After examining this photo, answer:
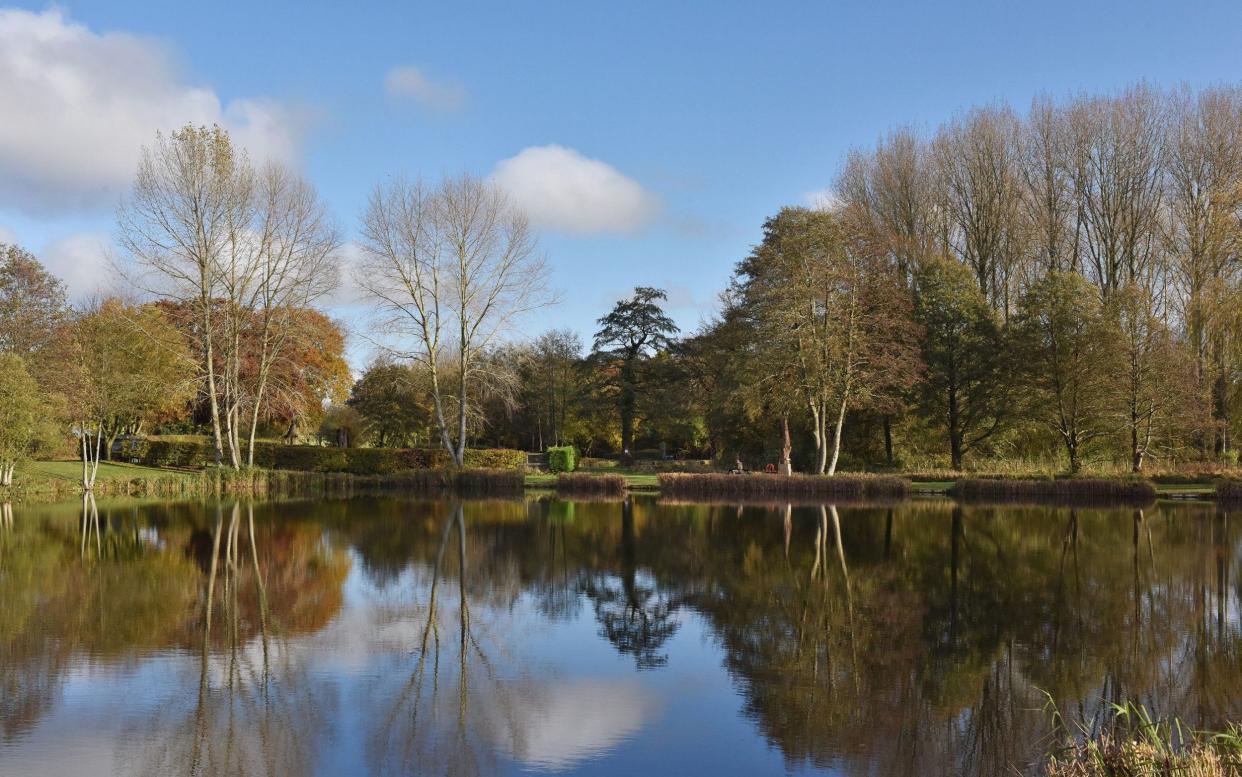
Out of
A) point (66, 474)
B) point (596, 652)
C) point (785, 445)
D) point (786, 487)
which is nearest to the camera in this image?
point (596, 652)

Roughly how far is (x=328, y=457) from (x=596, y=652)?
31.1 metres

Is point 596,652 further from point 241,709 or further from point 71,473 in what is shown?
point 71,473

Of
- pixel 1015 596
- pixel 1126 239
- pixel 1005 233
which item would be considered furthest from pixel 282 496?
pixel 1126 239

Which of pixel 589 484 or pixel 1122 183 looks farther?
pixel 1122 183

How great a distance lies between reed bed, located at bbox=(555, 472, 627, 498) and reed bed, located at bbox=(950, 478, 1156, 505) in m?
11.0

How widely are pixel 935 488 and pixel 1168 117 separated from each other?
787 inches

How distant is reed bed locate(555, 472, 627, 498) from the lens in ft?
99.0

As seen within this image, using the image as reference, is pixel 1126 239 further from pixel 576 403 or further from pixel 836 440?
pixel 576 403

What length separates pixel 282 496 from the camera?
99.2 ft

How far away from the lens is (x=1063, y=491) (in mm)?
25719

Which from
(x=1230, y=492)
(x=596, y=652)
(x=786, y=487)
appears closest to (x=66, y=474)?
(x=786, y=487)

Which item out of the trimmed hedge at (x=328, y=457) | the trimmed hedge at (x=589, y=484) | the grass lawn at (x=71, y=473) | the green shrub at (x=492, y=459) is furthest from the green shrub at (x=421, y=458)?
the trimmed hedge at (x=589, y=484)

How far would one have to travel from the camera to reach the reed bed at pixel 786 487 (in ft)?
88.2

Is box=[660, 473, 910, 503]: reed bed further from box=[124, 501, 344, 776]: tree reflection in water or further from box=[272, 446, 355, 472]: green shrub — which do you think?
box=[124, 501, 344, 776]: tree reflection in water
